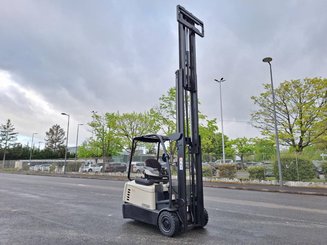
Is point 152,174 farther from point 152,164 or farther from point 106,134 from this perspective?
point 106,134

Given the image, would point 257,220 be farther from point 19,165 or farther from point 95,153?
point 19,165

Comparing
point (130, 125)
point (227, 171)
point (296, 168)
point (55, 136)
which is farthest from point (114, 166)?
point (55, 136)

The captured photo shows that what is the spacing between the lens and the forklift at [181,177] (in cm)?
521

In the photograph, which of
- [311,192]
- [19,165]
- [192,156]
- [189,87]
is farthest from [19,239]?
[19,165]

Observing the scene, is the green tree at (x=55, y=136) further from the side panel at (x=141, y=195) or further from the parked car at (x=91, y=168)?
the side panel at (x=141, y=195)

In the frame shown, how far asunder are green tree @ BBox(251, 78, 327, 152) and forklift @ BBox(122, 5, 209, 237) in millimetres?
18309

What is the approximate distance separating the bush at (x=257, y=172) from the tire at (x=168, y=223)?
1657 centimetres

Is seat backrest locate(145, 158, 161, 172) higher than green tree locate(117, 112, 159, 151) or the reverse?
the reverse

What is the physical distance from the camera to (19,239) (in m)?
4.99

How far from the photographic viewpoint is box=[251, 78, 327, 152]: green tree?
20839mm

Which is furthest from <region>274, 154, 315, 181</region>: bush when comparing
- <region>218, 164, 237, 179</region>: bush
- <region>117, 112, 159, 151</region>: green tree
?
<region>117, 112, 159, 151</region>: green tree

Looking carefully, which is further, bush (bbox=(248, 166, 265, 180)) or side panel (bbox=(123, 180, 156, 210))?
bush (bbox=(248, 166, 265, 180))

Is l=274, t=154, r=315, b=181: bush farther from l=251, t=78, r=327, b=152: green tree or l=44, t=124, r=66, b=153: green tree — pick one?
l=44, t=124, r=66, b=153: green tree

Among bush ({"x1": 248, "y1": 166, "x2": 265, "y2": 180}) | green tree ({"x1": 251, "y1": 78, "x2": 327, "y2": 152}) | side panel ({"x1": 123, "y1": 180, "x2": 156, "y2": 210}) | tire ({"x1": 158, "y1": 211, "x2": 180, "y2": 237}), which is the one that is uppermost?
green tree ({"x1": 251, "y1": 78, "x2": 327, "y2": 152})
